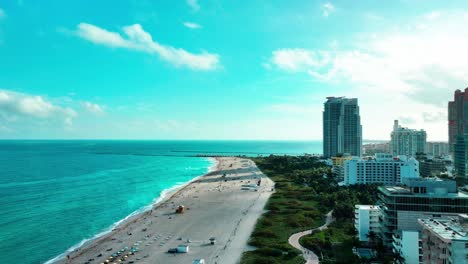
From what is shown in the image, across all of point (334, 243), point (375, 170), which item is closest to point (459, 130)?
point (375, 170)

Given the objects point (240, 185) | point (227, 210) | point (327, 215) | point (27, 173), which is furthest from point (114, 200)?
point (27, 173)

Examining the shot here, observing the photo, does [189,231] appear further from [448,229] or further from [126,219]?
[448,229]

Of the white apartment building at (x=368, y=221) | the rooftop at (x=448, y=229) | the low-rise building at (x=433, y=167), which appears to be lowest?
the white apartment building at (x=368, y=221)

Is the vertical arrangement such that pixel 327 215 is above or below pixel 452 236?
below

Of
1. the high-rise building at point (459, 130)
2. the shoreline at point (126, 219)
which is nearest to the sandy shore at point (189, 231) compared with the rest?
the shoreline at point (126, 219)

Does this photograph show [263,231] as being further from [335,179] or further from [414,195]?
[335,179]

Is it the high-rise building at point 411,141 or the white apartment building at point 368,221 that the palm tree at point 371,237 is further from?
the high-rise building at point 411,141
